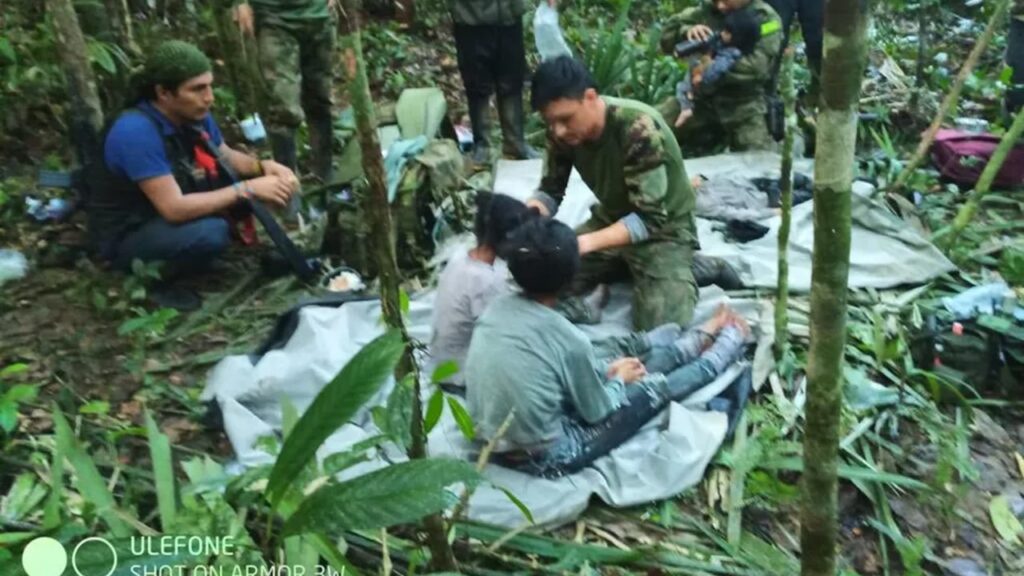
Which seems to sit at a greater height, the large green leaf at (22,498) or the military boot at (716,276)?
the large green leaf at (22,498)

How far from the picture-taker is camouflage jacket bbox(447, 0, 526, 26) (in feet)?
17.6

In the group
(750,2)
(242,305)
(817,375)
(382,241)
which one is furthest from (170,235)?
(750,2)

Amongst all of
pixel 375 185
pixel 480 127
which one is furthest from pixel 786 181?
pixel 480 127

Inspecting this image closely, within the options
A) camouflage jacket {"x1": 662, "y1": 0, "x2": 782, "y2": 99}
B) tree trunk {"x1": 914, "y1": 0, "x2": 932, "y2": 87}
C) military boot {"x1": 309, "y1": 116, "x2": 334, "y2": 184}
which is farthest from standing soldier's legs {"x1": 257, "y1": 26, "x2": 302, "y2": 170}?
tree trunk {"x1": 914, "y1": 0, "x2": 932, "y2": 87}

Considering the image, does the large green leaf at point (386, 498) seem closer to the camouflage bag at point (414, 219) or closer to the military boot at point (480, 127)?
the camouflage bag at point (414, 219)

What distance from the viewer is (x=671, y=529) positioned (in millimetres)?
2977

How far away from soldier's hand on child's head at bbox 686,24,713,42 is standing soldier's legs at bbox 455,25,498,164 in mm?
1162

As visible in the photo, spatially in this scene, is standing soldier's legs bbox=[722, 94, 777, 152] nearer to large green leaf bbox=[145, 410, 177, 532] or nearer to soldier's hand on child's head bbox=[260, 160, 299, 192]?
soldier's hand on child's head bbox=[260, 160, 299, 192]

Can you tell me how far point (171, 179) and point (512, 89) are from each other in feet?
7.47

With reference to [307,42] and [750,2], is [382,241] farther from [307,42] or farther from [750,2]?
[750,2]

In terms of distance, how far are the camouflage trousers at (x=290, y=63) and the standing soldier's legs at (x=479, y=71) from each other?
32.7 inches

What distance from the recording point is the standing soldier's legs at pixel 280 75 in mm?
4859

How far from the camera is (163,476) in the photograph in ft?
8.45

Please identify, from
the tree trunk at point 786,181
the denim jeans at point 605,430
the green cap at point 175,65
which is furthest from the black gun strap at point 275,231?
the tree trunk at point 786,181
